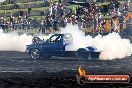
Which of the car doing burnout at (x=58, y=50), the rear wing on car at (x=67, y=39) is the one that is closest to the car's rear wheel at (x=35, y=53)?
the car doing burnout at (x=58, y=50)

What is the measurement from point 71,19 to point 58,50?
7.73m

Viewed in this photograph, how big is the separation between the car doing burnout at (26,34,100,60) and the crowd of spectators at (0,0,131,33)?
5.35 metres

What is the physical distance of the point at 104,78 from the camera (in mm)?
12969

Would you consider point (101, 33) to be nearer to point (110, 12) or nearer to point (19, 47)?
point (110, 12)

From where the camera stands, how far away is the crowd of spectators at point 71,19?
33000mm

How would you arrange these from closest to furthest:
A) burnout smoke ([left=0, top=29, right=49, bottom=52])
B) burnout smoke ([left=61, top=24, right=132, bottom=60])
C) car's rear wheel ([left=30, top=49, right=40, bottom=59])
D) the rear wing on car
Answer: burnout smoke ([left=61, top=24, right=132, bottom=60]) → the rear wing on car → car's rear wheel ([left=30, top=49, right=40, bottom=59]) → burnout smoke ([left=0, top=29, right=49, bottom=52])

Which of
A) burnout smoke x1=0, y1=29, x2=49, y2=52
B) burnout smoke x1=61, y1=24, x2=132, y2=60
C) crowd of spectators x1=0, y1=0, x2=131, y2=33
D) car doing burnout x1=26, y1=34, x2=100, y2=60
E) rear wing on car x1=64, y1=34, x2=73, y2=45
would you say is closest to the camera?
car doing burnout x1=26, y1=34, x2=100, y2=60

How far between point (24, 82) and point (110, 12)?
19.4 meters

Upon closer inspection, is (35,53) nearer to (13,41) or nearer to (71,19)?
(71,19)

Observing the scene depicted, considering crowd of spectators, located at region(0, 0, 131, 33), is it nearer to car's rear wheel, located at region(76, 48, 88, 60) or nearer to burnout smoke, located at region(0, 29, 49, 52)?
burnout smoke, located at region(0, 29, 49, 52)

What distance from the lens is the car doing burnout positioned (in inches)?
1057

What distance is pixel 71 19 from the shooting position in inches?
1377

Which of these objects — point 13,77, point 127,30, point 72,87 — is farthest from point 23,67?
point 127,30

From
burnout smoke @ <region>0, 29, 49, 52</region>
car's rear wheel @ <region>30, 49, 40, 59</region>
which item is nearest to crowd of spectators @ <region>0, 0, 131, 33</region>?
burnout smoke @ <region>0, 29, 49, 52</region>
